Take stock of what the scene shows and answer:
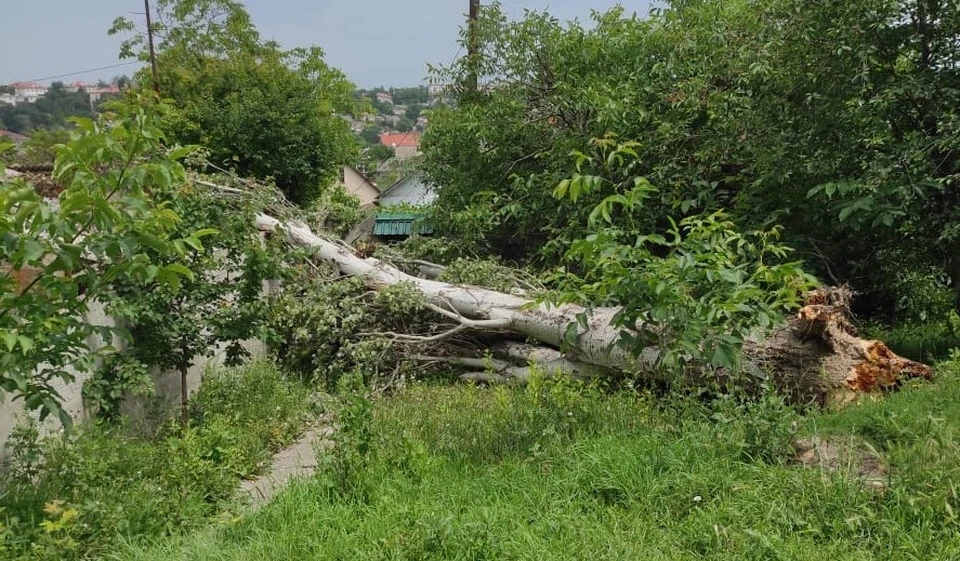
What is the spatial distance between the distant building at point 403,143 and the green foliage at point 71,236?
23.0 ft

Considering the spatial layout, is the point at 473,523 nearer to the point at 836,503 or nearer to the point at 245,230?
the point at 836,503

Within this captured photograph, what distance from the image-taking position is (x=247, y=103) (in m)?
15.5

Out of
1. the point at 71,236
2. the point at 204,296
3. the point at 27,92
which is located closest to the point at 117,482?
the point at 71,236

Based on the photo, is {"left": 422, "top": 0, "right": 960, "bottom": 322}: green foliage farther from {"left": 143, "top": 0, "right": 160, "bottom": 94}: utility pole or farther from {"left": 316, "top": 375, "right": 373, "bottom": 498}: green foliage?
{"left": 143, "top": 0, "right": 160, "bottom": 94}: utility pole

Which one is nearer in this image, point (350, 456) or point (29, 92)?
→ point (350, 456)

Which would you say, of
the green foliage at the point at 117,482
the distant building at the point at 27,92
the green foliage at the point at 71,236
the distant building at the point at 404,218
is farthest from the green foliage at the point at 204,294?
the distant building at the point at 27,92

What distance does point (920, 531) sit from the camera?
263cm

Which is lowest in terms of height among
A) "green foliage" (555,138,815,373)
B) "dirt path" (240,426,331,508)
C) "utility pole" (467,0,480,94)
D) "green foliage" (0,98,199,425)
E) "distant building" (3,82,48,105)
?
"dirt path" (240,426,331,508)

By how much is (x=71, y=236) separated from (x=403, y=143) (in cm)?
2443

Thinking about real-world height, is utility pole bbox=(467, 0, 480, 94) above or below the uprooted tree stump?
above

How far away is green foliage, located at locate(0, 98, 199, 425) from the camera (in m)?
2.56

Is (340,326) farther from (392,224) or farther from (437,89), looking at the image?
(392,224)

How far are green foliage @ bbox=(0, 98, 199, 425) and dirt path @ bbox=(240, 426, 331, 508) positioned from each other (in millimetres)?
1221

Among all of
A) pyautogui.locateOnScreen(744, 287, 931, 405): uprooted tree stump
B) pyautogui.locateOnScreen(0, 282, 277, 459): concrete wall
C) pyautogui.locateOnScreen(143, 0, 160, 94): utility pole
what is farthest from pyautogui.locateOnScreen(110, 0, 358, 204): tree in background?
pyautogui.locateOnScreen(744, 287, 931, 405): uprooted tree stump
